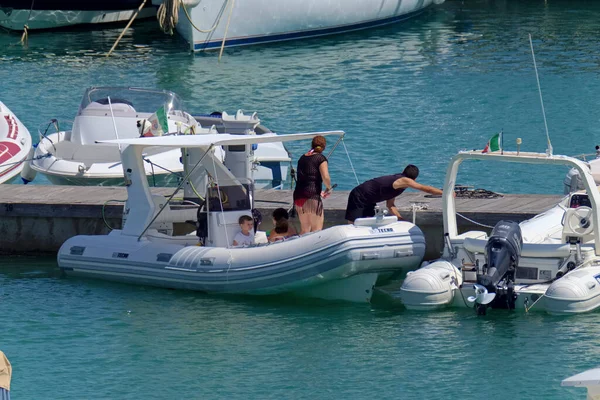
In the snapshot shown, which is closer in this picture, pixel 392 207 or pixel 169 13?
pixel 392 207

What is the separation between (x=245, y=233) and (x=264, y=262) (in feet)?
2.17

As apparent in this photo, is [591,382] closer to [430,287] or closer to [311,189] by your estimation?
[430,287]

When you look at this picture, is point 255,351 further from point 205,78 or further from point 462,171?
point 205,78

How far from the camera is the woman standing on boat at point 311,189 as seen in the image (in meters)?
14.8

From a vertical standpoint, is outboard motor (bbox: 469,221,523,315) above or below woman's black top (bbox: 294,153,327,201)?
below

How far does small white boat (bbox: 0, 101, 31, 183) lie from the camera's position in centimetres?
2142

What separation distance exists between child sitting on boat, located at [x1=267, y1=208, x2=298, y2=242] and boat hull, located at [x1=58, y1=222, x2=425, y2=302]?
0.50 meters

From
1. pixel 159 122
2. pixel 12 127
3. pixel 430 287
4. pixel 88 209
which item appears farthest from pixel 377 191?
→ pixel 12 127

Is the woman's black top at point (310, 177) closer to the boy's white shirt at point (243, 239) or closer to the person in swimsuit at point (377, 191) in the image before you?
the person in swimsuit at point (377, 191)

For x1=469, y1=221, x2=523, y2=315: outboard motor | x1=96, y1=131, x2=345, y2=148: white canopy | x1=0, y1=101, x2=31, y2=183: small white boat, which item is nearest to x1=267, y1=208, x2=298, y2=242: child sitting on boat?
x1=96, y1=131, x2=345, y2=148: white canopy

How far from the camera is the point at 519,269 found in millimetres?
13648

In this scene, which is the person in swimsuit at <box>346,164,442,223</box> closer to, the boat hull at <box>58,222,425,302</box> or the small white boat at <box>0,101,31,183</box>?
the boat hull at <box>58,222,425,302</box>

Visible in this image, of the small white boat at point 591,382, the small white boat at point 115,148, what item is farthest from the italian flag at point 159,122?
the small white boat at point 591,382

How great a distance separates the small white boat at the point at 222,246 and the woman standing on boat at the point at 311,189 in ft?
0.90
